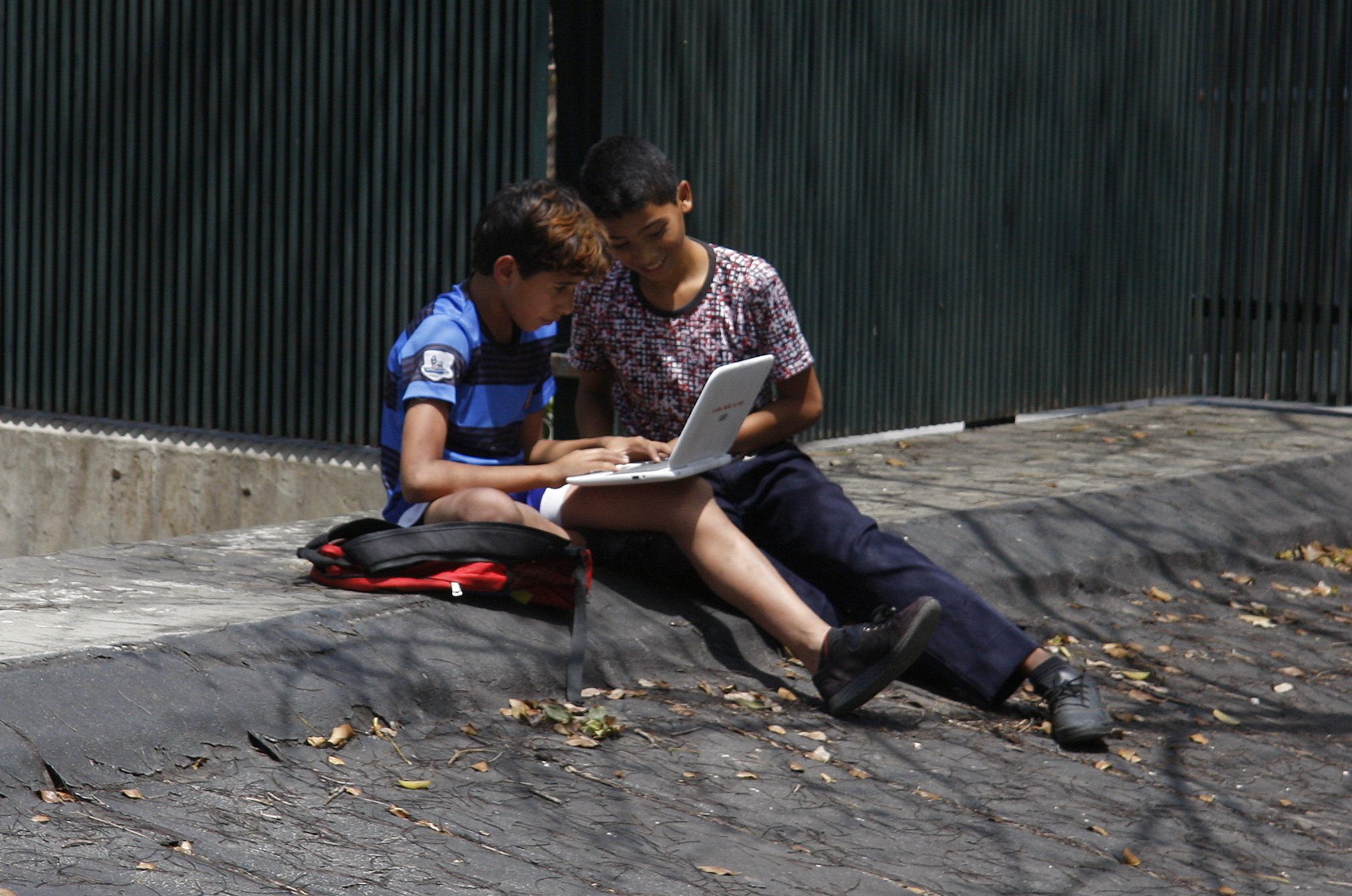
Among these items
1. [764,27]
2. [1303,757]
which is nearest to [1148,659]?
[1303,757]

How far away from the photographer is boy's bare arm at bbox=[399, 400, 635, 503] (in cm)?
410

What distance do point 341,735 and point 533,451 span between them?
1156mm

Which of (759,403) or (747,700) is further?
(759,403)

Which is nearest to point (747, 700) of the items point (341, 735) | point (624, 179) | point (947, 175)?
point (341, 735)

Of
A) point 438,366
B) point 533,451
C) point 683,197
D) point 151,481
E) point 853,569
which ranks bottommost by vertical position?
point 151,481

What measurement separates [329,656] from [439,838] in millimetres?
735

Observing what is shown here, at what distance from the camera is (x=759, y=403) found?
4875mm

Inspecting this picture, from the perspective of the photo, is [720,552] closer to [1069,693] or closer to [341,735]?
[1069,693]

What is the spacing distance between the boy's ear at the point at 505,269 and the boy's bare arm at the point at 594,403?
1.85 ft

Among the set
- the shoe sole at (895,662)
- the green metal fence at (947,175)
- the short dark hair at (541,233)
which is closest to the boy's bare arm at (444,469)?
the short dark hair at (541,233)

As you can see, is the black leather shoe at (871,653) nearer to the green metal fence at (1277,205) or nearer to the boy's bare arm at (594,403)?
the boy's bare arm at (594,403)

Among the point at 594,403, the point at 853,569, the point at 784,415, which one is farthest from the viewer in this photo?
the point at 594,403

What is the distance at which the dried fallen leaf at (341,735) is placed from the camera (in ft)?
11.8

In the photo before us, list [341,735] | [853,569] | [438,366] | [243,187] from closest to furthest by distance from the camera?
[341,735], [438,366], [853,569], [243,187]
